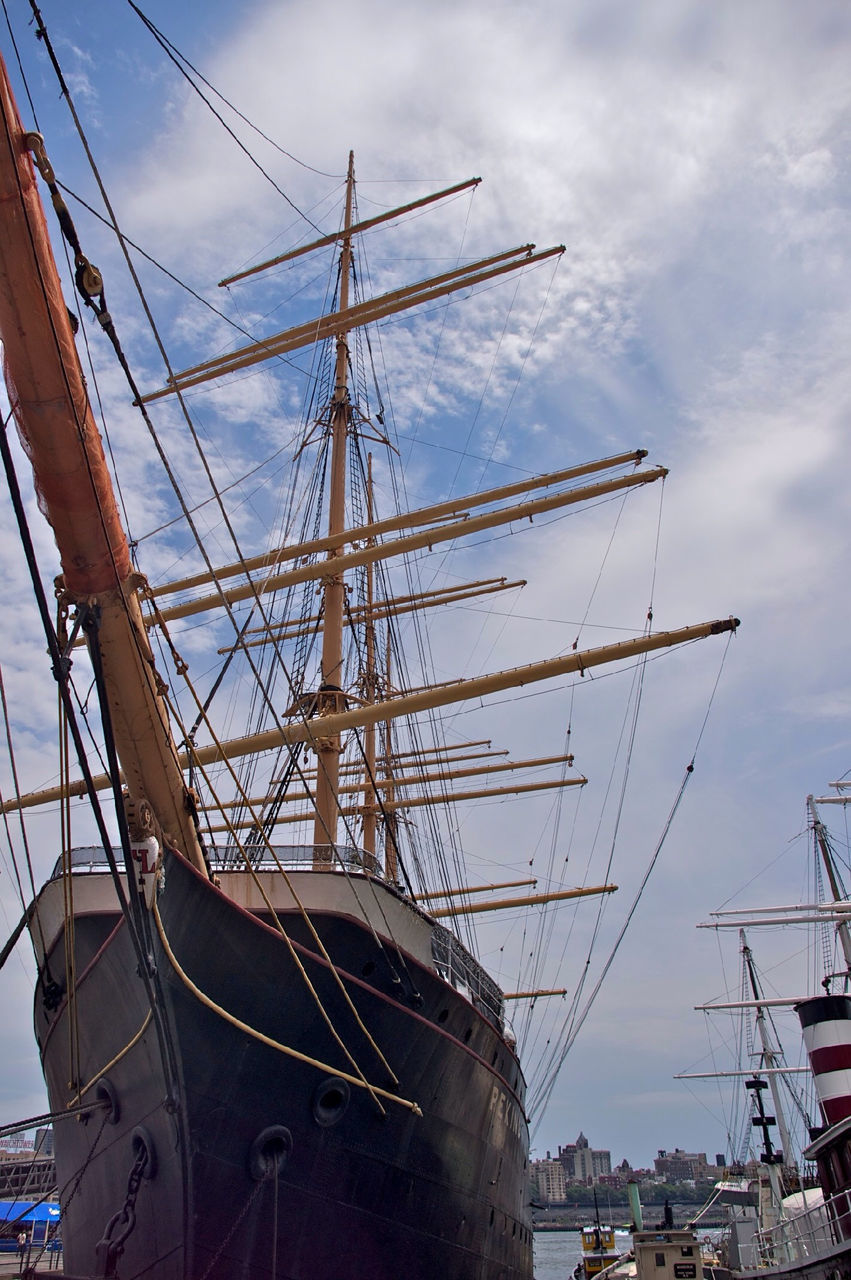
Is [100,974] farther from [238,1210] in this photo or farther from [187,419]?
[187,419]

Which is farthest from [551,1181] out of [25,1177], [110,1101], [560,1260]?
[110,1101]

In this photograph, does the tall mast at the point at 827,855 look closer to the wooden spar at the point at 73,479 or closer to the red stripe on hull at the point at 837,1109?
the red stripe on hull at the point at 837,1109

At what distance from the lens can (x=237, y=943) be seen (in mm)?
9336

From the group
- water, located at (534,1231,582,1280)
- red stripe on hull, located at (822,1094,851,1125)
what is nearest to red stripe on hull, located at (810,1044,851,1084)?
red stripe on hull, located at (822,1094,851,1125)

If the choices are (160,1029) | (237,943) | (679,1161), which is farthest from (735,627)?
(679,1161)

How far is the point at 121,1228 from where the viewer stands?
909 centimetres

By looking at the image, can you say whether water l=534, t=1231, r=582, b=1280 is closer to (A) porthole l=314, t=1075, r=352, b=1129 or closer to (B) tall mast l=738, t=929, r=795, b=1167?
(B) tall mast l=738, t=929, r=795, b=1167

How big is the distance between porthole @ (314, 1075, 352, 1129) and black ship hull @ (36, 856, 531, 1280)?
0.02m

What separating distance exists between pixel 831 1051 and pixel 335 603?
508 inches

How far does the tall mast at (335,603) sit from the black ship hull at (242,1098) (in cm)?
314

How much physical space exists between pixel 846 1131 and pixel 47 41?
15.7 meters

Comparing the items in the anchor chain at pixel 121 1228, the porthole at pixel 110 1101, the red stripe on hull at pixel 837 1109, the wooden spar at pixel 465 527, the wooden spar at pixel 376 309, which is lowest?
the anchor chain at pixel 121 1228

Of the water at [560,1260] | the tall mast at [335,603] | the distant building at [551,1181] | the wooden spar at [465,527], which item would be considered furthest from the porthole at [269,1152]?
the distant building at [551,1181]

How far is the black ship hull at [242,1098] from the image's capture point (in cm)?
878
